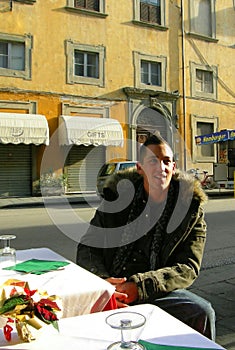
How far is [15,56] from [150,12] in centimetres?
779

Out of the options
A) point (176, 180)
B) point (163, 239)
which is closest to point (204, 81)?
point (176, 180)

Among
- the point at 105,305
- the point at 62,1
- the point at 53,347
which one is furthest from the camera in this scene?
the point at 62,1

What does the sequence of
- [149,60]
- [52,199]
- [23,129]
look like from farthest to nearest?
[149,60], [52,199], [23,129]

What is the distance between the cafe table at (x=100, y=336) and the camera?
4.85 feet

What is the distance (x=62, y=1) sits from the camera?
17.9m

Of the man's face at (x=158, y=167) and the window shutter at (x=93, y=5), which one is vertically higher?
the window shutter at (x=93, y=5)

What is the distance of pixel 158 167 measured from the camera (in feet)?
8.84

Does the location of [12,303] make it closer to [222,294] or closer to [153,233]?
[153,233]

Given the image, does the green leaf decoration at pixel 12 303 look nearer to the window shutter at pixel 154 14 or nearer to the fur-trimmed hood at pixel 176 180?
the fur-trimmed hood at pixel 176 180

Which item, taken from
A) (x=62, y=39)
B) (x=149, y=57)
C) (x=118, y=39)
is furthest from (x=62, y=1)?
(x=149, y=57)

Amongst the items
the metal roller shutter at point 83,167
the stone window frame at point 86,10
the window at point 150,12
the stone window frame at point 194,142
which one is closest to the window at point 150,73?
the window at point 150,12

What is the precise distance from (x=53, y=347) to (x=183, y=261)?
1337 millimetres

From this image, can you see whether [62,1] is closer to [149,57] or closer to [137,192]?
[149,57]

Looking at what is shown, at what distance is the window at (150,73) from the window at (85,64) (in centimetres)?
251
